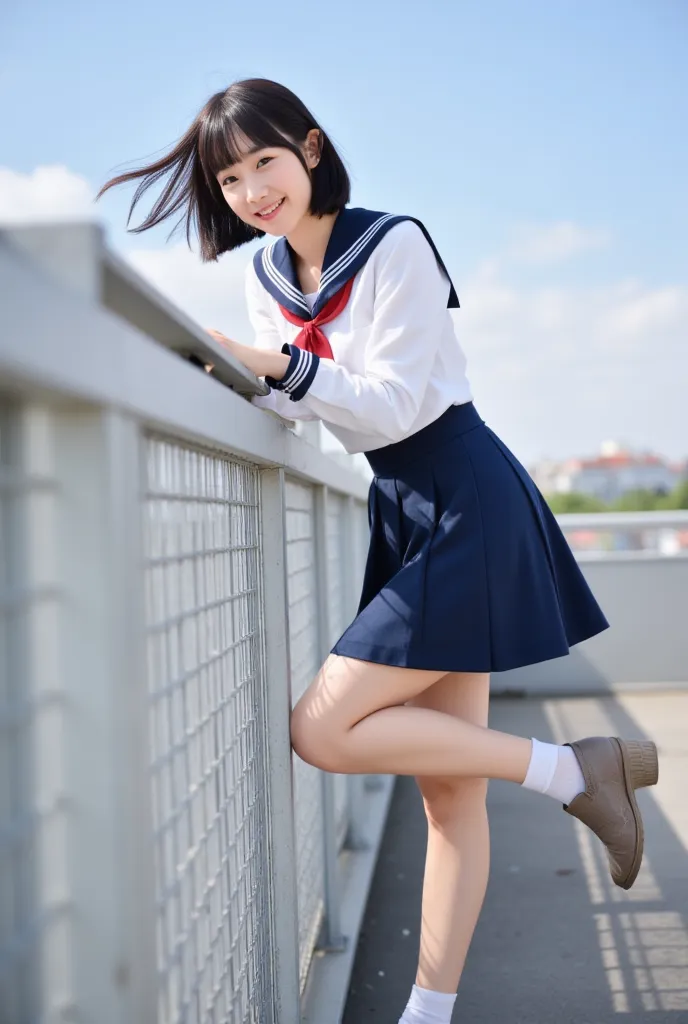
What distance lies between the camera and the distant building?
7619 centimetres

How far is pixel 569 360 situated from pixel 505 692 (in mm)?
73779

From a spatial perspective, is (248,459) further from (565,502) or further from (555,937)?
(565,502)

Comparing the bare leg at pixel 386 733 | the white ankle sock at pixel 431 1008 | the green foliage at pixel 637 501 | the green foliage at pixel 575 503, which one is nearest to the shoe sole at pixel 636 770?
the bare leg at pixel 386 733

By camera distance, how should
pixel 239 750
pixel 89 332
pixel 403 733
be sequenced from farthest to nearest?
pixel 403 733, pixel 239 750, pixel 89 332

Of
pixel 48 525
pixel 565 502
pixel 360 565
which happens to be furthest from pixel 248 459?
pixel 565 502

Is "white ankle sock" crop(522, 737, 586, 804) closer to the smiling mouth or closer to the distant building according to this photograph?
the smiling mouth

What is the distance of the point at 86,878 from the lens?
0.70 m

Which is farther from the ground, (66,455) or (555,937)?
(66,455)

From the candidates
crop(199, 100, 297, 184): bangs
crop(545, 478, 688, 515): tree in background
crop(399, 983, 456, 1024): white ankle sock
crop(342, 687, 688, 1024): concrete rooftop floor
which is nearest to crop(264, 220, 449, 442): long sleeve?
crop(199, 100, 297, 184): bangs

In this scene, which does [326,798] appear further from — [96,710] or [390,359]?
[96,710]

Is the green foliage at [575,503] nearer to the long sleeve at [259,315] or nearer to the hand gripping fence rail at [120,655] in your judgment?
the long sleeve at [259,315]

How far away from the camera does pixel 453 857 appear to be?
1.62 meters

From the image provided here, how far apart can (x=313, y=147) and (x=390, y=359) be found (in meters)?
0.41

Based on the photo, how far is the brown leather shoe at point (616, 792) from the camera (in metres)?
1.57
